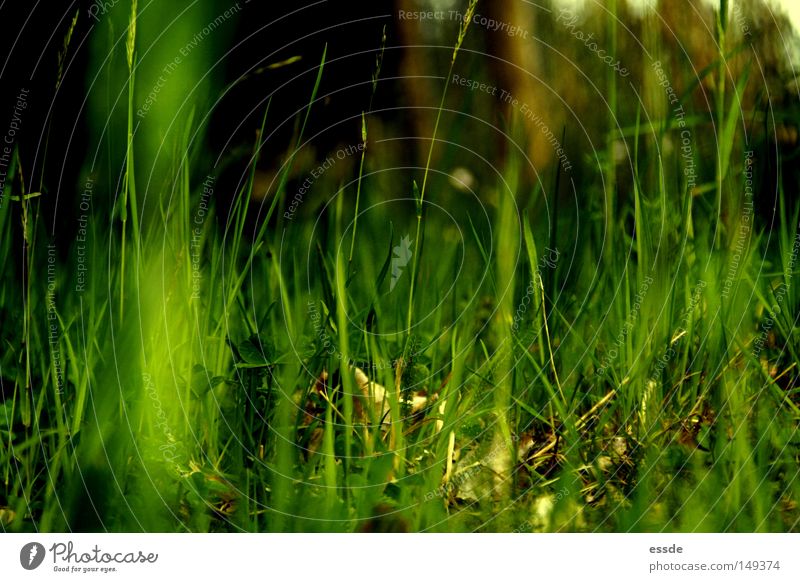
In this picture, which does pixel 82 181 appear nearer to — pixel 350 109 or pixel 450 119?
pixel 350 109

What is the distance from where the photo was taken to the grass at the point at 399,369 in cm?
123

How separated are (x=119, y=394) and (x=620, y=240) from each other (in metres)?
0.86

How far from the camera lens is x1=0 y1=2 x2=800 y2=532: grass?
4.03 feet

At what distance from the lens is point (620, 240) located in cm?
147

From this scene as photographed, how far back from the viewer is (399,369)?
1323 millimetres
